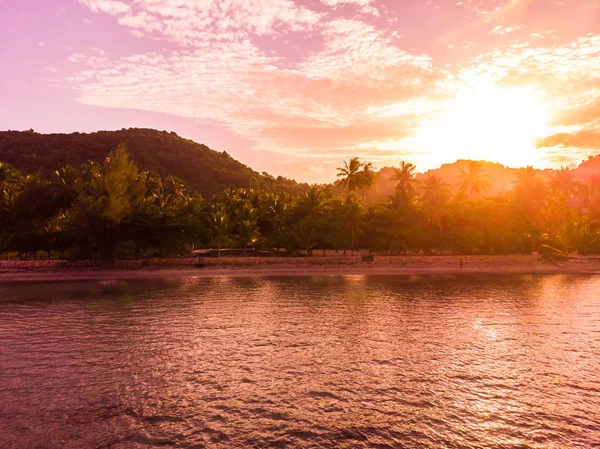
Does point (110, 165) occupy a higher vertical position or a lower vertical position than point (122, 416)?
higher

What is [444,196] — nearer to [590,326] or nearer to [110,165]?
Result: [590,326]

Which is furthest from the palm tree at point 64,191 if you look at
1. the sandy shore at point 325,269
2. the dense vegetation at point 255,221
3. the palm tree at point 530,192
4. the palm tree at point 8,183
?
the palm tree at point 530,192

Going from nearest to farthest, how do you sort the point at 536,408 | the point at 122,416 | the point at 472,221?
1. the point at 122,416
2. the point at 536,408
3. the point at 472,221

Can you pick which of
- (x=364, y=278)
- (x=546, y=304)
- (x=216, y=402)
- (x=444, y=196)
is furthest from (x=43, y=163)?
(x=546, y=304)

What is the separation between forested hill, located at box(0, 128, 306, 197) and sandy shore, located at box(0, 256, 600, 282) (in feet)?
165

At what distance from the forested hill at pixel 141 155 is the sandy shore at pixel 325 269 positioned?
50344 mm

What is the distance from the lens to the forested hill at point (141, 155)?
101188mm

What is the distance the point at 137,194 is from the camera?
2127 inches

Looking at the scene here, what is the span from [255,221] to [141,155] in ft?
262

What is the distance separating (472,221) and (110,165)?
191 feet

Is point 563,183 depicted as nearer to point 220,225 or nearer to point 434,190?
point 434,190

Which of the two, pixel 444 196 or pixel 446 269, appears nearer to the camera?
pixel 446 269

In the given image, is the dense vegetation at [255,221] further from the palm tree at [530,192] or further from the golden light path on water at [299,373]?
the golden light path on water at [299,373]

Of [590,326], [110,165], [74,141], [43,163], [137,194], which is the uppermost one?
[74,141]
